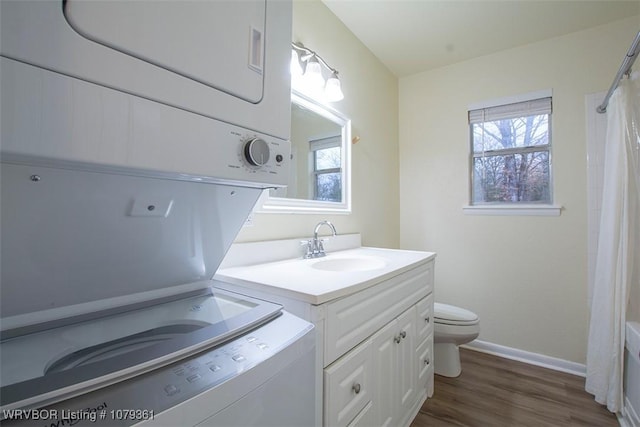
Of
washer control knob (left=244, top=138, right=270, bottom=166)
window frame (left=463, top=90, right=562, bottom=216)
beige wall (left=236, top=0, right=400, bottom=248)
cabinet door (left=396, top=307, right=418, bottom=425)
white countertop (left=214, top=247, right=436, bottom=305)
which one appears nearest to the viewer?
washer control knob (left=244, top=138, right=270, bottom=166)

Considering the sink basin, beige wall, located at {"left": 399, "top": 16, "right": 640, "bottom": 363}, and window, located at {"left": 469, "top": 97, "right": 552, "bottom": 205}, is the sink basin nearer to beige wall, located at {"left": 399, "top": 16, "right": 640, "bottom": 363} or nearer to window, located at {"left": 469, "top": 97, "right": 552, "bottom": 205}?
beige wall, located at {"left": 399, "top": 16, "right": 640, "bottom": 363}

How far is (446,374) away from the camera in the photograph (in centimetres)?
195

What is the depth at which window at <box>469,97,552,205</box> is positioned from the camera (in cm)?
216

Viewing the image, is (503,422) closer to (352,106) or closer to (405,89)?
(352,106)

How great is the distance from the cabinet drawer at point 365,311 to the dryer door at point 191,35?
2.22ft

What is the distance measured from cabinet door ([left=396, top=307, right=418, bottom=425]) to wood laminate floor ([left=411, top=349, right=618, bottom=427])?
8.9 inches

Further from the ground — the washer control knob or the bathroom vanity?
the washer control knob

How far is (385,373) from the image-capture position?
1175mm

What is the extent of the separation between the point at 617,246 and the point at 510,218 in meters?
0.68

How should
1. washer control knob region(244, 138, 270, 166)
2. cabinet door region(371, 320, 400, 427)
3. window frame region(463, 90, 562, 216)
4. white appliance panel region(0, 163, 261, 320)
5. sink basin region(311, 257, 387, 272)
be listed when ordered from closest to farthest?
1. white appliance panel region(0, 163, 261, 320)
2. washer control knob region(244, 138, 270, 166)
3. cabinet door region(371, 320, 400, 427)
4. sink basin region(311, 257, 387, 272)
5. window frame region(463, 90, 562, 216)

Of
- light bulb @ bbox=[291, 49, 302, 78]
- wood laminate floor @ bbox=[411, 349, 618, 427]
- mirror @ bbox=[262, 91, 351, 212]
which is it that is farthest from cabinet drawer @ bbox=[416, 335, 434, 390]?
light bulb @ bbox=[291, 49, 302, 78]

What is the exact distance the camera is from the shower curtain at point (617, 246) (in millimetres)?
1527

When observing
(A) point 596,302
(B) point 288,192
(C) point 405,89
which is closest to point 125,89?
(B) point 288,192

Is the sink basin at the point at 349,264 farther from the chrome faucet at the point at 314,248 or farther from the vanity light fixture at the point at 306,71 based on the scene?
the vanity light fixture at the point at 306,71
